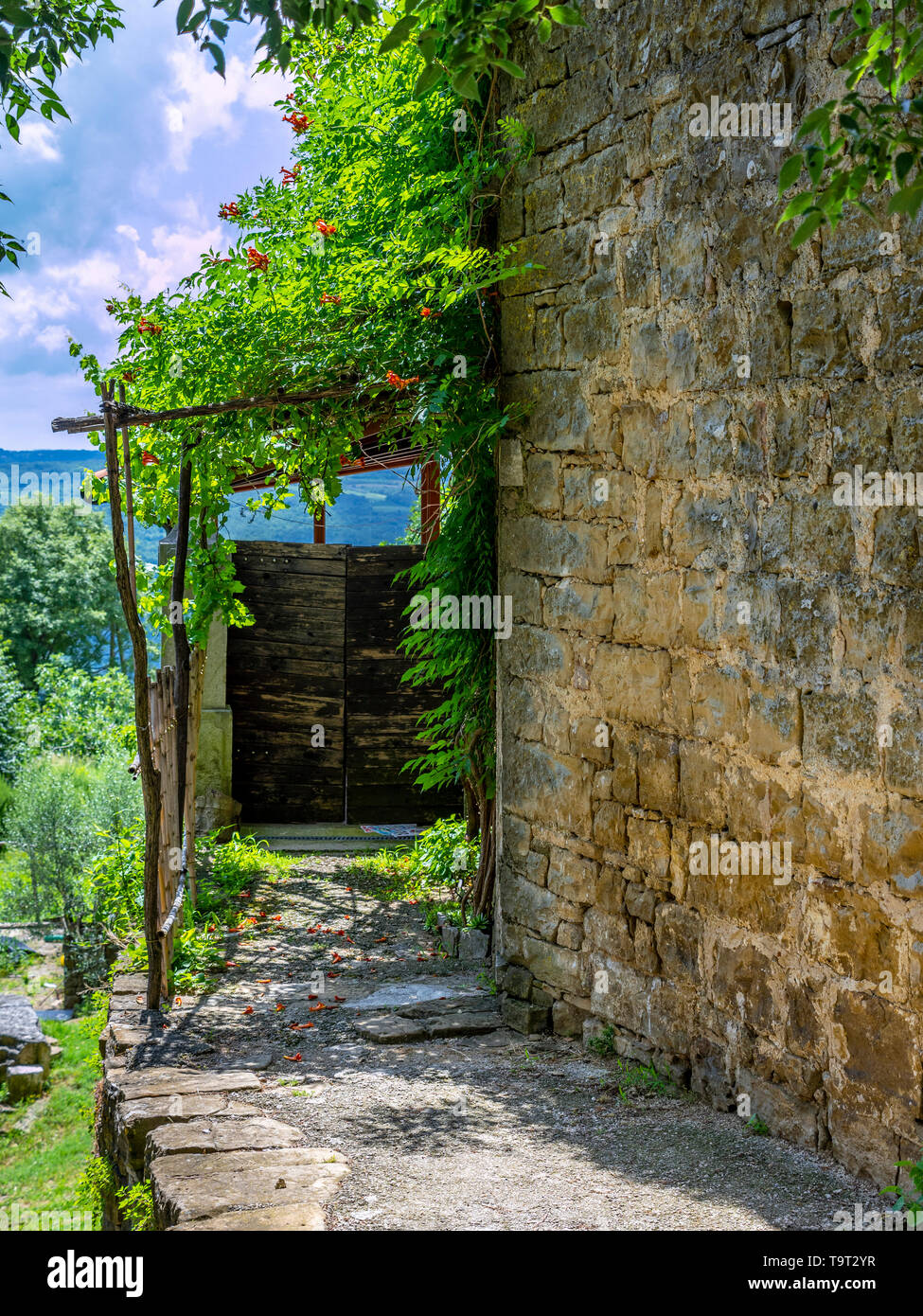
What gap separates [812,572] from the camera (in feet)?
9.16

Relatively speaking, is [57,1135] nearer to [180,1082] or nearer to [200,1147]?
[180,1082]

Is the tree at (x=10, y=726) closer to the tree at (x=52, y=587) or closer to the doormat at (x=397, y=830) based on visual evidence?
the tree at (x=52, y=587)

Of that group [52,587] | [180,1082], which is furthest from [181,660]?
[52,587]

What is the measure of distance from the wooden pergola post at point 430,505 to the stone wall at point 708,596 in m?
0.82

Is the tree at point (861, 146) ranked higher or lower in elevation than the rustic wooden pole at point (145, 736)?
higher

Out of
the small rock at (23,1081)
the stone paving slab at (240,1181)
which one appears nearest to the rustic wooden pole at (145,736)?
the stone paving slab at (240,1181)

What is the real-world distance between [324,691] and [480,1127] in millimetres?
5260

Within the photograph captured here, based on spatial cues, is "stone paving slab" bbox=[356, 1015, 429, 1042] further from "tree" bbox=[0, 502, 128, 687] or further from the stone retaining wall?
"tree" bbox=[0, 502, 128, 687]

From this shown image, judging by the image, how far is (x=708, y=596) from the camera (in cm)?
315

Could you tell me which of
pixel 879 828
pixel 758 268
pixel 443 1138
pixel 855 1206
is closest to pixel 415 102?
pixel 758 268

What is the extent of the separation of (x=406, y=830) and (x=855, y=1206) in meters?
5.69

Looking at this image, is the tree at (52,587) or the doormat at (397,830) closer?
the doormat at (397,830)

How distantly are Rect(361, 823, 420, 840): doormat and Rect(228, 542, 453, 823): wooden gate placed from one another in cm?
6

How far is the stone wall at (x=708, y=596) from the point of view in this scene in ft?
8.54
